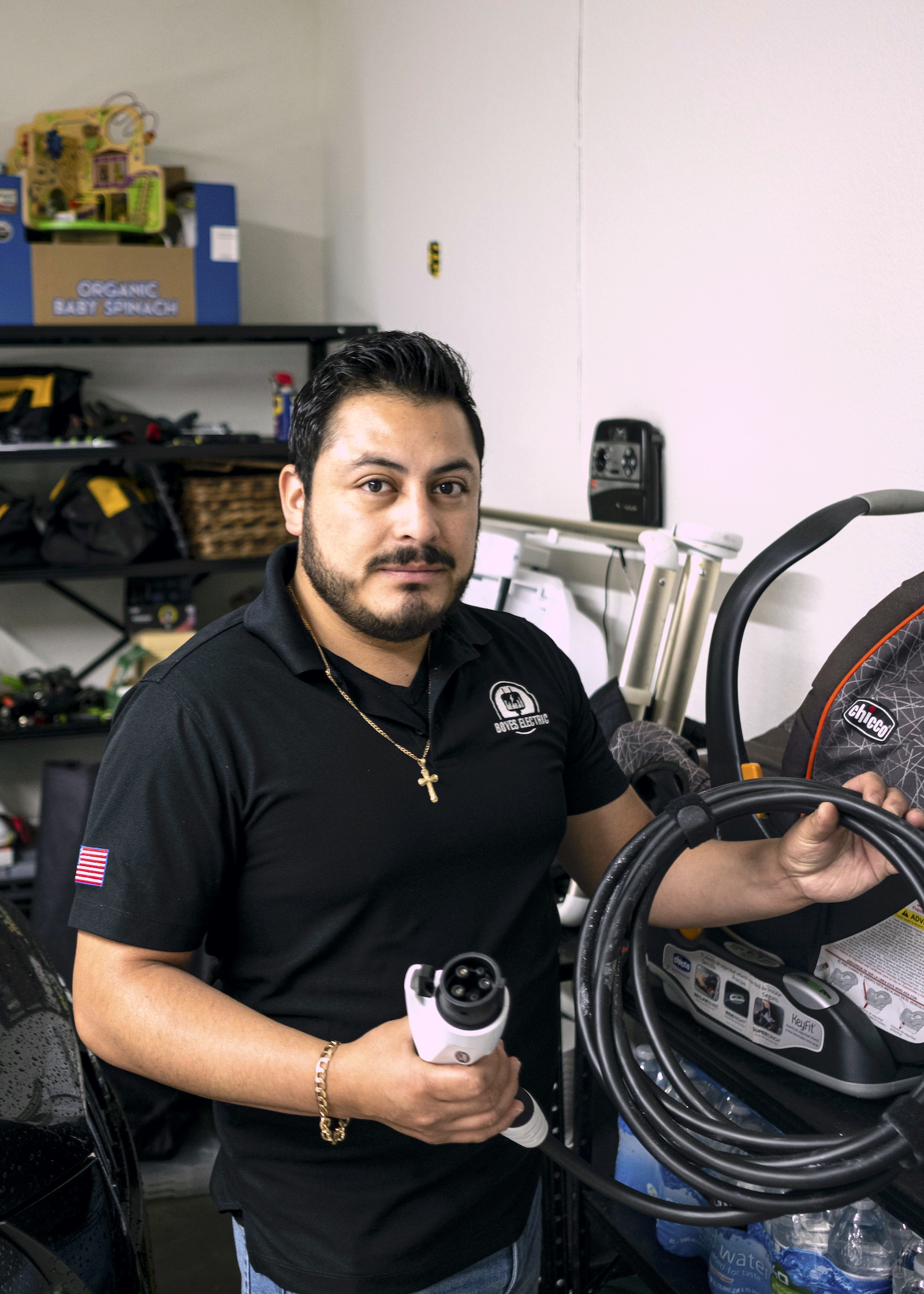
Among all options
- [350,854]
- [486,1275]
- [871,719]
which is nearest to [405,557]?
[350,854]

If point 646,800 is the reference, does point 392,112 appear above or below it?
above

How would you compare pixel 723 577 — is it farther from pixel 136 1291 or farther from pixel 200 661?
pixel 136 1291

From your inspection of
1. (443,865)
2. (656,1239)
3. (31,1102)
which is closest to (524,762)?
(443,865)

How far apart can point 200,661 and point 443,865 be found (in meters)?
0.31

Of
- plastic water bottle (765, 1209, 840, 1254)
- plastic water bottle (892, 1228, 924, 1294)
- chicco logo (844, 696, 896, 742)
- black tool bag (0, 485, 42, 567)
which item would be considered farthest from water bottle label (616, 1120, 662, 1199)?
black tool bag (0, 485, 42, 567)

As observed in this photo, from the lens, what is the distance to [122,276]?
3.20 metres

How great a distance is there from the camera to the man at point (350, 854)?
0.94 m

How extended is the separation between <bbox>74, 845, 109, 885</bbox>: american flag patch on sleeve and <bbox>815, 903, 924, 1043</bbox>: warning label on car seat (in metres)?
0.74

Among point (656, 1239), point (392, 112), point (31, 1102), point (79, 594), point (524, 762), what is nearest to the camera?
point (31, 1102)

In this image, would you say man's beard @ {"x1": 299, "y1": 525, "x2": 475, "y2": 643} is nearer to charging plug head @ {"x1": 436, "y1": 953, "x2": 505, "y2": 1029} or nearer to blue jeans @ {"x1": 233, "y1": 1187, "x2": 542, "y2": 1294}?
charging plug head @ {"x1": 436, "y1": 953, "x2": 505, "y2": 1029}

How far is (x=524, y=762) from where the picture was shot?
44.1 inches

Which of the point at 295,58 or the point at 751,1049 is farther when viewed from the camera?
the point at 295,58

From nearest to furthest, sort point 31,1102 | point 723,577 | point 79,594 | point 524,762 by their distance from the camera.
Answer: point 31,1102 < point 524,762 < point 723,577 < point 79,594

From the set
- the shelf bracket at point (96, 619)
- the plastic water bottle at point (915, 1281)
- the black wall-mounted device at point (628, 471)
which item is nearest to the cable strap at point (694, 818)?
the plastic water bottle at point (915, 1281)
